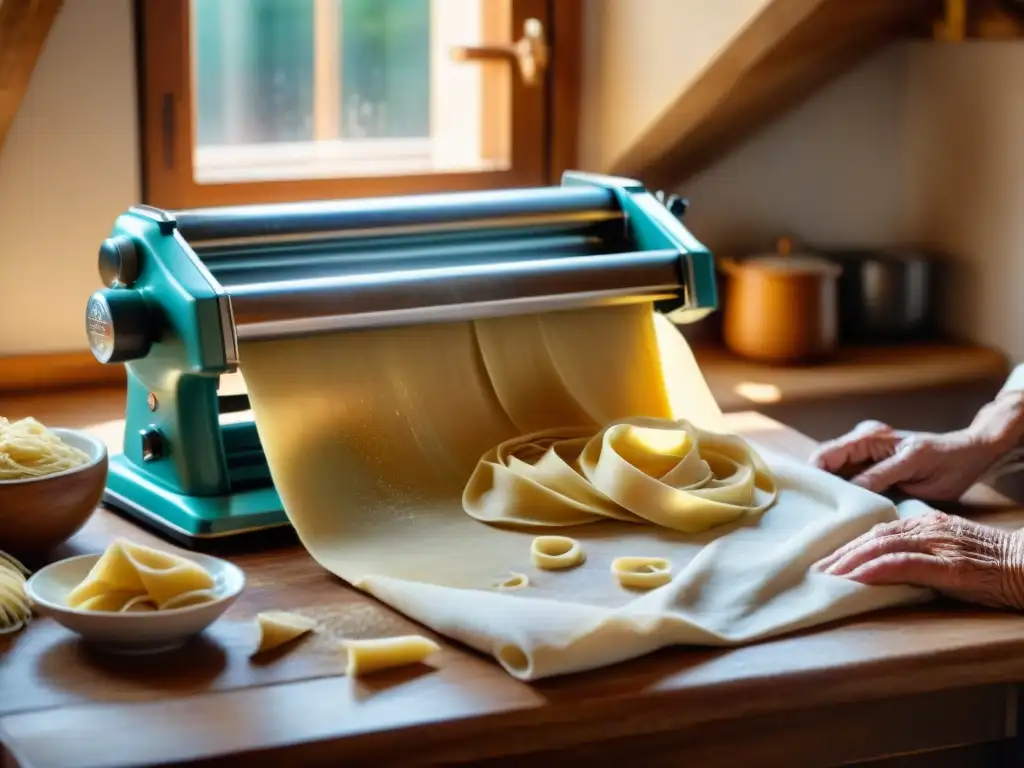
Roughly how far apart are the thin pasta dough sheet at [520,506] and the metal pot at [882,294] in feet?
3.27

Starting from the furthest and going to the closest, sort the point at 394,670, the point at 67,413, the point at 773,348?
the point at 773,348 → the point at 67,413 → the point at 394,670

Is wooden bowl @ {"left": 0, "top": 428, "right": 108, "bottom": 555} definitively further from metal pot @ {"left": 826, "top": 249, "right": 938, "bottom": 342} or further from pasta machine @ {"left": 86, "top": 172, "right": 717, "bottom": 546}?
metal pot @ {"left": 826, "top": 249, "right": 938, "bottom": 342}

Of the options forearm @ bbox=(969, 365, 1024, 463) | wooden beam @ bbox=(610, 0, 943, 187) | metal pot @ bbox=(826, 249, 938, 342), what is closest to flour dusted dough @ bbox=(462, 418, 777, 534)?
forearm @ bbox=(969, 365, 1024, 463)

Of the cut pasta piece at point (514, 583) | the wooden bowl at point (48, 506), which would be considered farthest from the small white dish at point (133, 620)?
the cut pasta piece at point (514, 583)

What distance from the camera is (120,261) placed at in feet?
5.20

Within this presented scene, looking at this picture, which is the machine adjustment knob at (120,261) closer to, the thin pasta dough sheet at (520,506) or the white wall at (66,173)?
the thin pasta dough sheet at (520,506)

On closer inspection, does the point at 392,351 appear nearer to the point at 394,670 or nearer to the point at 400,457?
the point at 400,457

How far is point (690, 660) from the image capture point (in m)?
1.27

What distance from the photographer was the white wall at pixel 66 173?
2.31 meters

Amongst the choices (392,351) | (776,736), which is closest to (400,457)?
(392,351)

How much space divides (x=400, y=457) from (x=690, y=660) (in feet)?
1.58

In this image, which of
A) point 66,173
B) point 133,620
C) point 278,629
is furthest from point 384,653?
point 66,173

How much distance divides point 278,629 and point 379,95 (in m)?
1.64

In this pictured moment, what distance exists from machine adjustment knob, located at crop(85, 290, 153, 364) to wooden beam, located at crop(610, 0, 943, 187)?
112 cm
